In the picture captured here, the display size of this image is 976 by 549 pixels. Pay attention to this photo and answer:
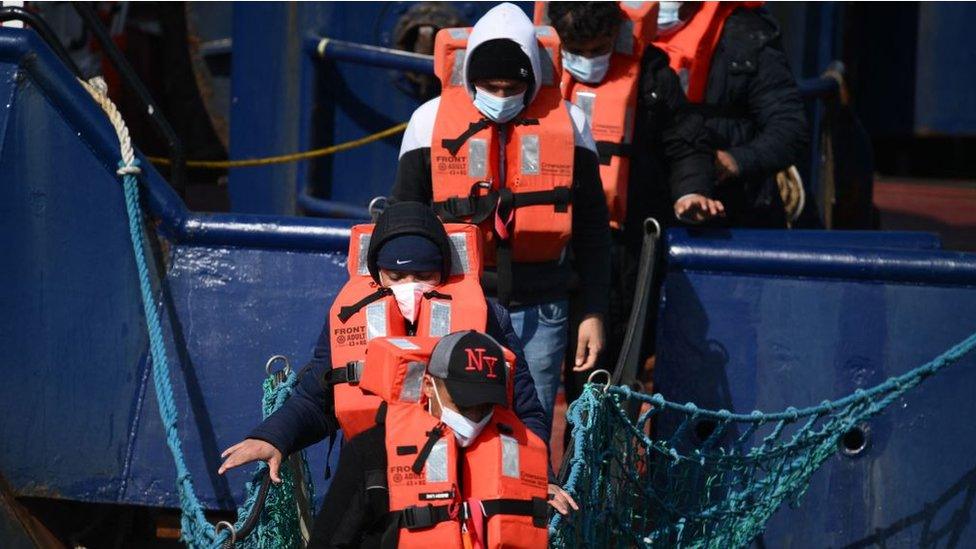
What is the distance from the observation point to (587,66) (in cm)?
483

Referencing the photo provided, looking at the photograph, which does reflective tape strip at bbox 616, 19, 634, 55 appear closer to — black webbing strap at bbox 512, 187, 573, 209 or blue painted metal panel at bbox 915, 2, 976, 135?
black webbing strap at bbox 512, 187, 573, 209

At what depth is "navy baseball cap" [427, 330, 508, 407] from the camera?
3092mm

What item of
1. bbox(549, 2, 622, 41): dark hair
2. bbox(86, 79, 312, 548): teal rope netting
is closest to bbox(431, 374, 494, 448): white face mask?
bbox(86, 79, 312, 548): teal rope netting

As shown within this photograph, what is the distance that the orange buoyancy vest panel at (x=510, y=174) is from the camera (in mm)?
4227

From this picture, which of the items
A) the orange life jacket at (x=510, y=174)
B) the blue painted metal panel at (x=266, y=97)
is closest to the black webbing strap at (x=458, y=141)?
the orange life jacket at (x=510, y=174)

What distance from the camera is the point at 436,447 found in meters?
3.15

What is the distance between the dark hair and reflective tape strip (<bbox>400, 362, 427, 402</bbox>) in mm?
1810

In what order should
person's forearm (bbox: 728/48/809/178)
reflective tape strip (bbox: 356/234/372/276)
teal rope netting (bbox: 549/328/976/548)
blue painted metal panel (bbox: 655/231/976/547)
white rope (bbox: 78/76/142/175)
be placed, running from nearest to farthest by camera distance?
1. reflective tape strip (bbox: 356/234/372/276)
2. teal rope netting (bbox: 549/328/976/548)
3. blue painted metal panel (bbox: 655/231/976/547)
4. white rope (bbox: 78/76/142/175)
5. person's forearm (bbox: 728/48/809/178)

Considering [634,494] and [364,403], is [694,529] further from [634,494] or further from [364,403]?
[364,403]

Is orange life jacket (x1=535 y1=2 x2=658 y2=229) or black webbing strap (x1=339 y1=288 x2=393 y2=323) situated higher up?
orange life jacket (x1=535 y1=2 x2=658 y2=229)

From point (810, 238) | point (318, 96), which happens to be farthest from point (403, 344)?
point (318, 96)

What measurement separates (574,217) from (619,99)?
660 mm

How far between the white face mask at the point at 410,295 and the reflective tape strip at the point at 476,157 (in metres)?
0.66

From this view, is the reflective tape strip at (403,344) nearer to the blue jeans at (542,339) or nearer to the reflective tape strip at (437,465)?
the reflective tape strip at (437,465)
